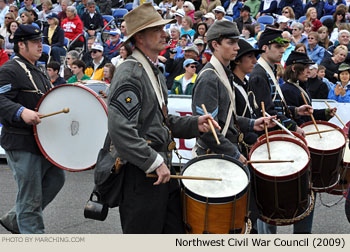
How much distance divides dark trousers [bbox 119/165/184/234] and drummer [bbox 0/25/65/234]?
62.9 inches

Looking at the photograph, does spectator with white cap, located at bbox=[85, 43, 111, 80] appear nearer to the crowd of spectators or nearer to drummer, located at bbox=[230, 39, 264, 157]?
the crowd of spectators

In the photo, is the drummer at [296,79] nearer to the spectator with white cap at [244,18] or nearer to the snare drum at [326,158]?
the snare drum at [326,158]

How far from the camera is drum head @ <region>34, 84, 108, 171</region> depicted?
5.55 m

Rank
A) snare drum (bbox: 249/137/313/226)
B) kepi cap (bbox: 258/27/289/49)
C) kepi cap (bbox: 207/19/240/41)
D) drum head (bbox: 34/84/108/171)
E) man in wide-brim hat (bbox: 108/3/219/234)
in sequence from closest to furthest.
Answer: man in wide-brim hat (bbox: 108/3/219/234)
snare drum (bbox: 249/137/313/226)
kepi cap (bbox: 207/19/240/41)
drum head (bbox: 34/84/108/171)
kepi cap (bbox: 258/27/289/49)

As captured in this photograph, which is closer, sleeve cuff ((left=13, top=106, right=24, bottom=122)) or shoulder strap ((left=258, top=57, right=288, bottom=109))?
sleeve cuff ((left=13, top=106, right=24, bottom=122))

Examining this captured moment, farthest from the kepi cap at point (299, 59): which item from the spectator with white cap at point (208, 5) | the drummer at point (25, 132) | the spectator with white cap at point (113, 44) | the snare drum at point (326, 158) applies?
the spectator with white cap at point (208, 5)

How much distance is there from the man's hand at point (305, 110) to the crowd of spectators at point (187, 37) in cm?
346

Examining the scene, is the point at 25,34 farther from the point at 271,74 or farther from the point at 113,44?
the point at 113,44

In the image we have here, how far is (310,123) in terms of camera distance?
5.94 meters

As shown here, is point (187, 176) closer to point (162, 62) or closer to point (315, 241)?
point (315, 241)

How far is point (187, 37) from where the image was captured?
12828mm

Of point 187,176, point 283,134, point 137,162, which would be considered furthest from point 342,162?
point 137,162

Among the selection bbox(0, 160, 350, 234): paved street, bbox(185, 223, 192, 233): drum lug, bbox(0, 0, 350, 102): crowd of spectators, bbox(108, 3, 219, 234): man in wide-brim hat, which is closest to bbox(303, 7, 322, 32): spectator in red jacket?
bbox(0, 0, 350, 102): crowd of spectators

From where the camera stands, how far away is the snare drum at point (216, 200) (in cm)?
407
